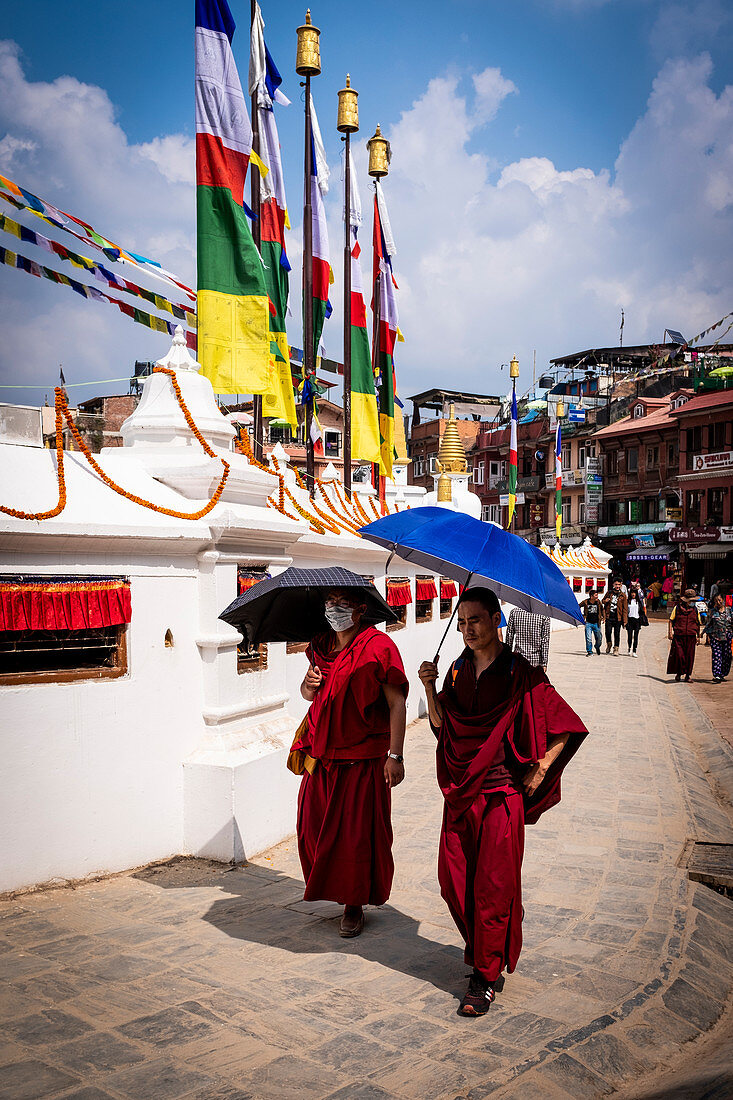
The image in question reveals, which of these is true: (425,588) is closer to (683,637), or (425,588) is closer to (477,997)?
(683,637)

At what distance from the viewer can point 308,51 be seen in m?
13.9

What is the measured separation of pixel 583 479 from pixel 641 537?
6227 millimetres

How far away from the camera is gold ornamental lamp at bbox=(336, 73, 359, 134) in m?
15.8

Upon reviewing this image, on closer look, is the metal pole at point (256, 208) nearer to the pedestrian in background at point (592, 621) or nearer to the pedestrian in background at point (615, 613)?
the pedestrian in background at point (592, 621)

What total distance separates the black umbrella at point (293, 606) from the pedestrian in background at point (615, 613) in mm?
19970

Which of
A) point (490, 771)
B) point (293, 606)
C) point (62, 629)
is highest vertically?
point (293, 606)

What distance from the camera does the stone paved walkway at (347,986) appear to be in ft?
11.2

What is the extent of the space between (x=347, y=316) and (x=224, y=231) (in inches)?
289

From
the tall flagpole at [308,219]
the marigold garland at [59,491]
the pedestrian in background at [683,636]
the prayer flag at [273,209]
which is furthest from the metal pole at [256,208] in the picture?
the pedestrian in background at [683,636]

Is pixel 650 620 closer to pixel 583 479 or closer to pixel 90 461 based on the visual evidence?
pixel 583 479

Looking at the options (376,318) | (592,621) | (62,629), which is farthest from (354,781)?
(592,621)

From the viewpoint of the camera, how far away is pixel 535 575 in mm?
4258

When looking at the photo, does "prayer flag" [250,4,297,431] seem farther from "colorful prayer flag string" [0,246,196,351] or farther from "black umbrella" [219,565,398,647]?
"black umbrella" [219,565,398,647]

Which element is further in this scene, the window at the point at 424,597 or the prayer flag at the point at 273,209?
the window at the point at 424,597
